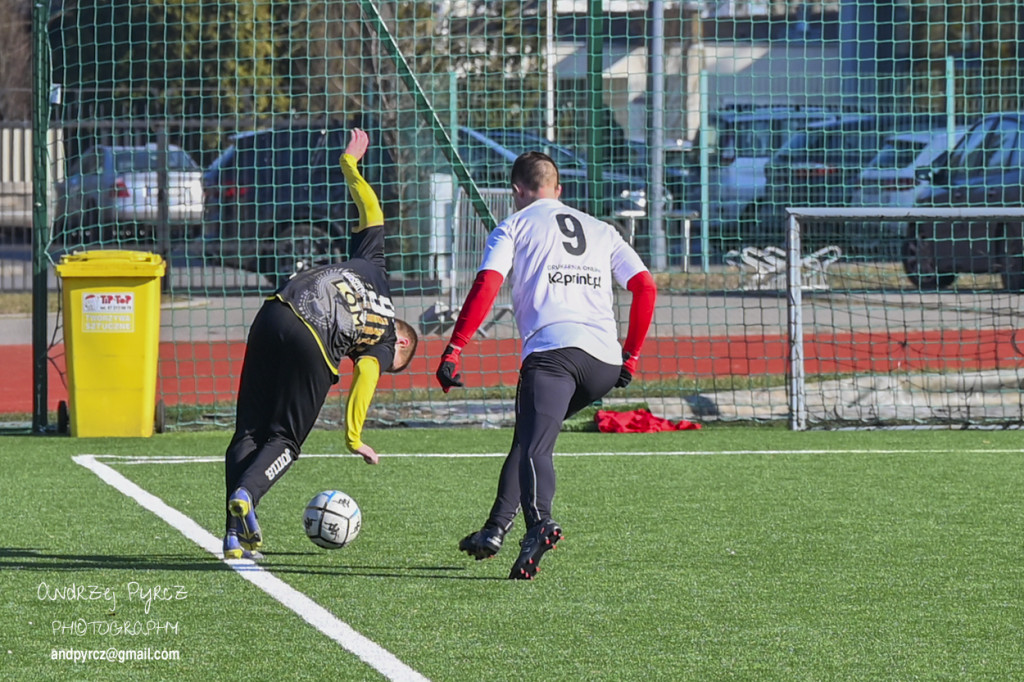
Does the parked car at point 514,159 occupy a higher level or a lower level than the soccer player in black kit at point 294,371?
higher

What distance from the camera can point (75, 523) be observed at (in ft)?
24.7

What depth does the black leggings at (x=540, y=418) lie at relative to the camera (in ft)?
20.6

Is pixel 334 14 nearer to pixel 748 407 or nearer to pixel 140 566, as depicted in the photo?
pixel 748 407

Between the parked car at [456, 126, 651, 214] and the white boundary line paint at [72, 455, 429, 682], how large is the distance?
20.6 feet

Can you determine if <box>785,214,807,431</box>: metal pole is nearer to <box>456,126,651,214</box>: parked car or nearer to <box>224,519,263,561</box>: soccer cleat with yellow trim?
<box>456,126,651,214</box>: parked car

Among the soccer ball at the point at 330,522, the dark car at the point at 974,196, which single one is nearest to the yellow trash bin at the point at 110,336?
the soccer ball at the point at 330,522

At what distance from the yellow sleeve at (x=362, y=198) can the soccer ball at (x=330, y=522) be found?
1260 millimetres

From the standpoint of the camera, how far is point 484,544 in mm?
6246

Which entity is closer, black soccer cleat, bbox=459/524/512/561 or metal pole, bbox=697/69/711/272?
black soccer cleat, bbox=459/524/512/561

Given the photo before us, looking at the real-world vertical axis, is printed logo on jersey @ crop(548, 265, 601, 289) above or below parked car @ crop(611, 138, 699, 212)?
below

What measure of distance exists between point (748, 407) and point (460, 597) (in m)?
6.29

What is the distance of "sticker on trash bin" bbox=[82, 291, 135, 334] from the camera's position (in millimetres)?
10555

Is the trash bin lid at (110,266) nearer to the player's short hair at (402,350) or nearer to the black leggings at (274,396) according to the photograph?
the player's short hair at (402,350)

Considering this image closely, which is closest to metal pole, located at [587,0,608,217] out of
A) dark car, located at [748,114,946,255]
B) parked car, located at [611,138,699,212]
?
parked car, located at [611,138,699,212]
